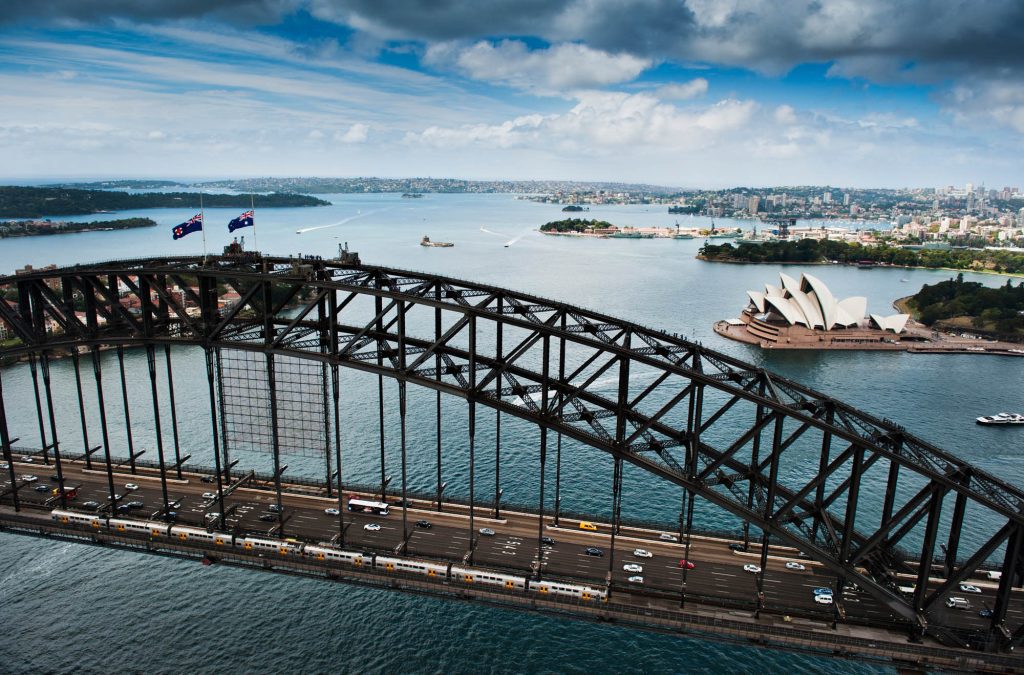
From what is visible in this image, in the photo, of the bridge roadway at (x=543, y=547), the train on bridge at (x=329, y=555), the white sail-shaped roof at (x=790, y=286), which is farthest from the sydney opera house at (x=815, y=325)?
the train on bridge at (x=329, y=555)

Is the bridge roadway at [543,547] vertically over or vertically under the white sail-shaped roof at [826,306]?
under

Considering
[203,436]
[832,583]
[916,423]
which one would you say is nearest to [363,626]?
[832,583]

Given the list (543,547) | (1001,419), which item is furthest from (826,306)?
(543,547)

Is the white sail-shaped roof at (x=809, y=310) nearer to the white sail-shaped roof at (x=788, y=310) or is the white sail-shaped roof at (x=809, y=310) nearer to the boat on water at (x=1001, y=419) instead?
the white sail-shaped roof at (x=788, y=310)

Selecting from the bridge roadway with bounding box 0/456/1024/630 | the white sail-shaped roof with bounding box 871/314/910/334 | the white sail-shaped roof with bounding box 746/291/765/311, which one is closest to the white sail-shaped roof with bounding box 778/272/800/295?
the white sail-shaped roof with bounding box 746/291/765/311

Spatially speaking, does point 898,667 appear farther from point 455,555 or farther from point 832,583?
point 455,555

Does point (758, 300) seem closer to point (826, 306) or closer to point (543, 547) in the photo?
point (826, 306)
